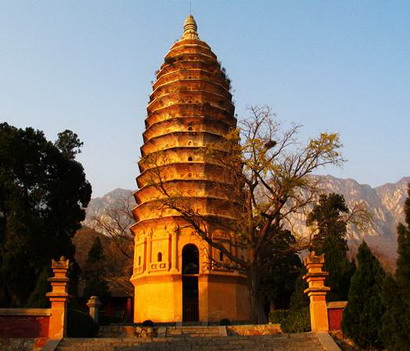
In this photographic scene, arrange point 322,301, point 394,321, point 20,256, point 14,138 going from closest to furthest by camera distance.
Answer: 1. point 394,321
2. point 322,301
3. point 20,256
4. point 14,138

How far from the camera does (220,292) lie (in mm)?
22266

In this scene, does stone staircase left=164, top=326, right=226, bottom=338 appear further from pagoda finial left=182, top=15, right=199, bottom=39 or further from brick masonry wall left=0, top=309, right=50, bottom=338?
pagoda finial left=182, top=15, right=199, bottom=39

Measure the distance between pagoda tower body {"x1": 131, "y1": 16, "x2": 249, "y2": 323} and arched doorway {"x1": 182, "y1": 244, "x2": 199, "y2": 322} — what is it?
0.04m

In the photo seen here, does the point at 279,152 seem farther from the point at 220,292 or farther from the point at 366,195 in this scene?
the point at 366,195

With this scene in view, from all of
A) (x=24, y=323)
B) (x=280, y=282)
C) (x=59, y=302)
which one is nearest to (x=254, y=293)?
(x=59, y=302)

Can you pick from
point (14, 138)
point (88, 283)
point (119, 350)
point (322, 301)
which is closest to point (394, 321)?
point (322, 301)

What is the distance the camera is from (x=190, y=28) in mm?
30703

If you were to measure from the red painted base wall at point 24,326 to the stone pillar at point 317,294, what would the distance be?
25.3 feet

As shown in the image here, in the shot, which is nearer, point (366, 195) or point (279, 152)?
point (279, 152)

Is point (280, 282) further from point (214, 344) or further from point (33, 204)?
point (214, 344)

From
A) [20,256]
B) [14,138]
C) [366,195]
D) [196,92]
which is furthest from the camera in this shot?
[366,195]

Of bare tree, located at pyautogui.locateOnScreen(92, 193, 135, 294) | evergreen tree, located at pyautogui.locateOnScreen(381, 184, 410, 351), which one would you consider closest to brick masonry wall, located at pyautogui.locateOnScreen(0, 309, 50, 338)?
evergreen tree, located at pyautogui.locateOnScreen(381, 184, 410, 351)

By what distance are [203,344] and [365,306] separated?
4.44 meters

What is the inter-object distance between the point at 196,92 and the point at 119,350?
15762 mm
